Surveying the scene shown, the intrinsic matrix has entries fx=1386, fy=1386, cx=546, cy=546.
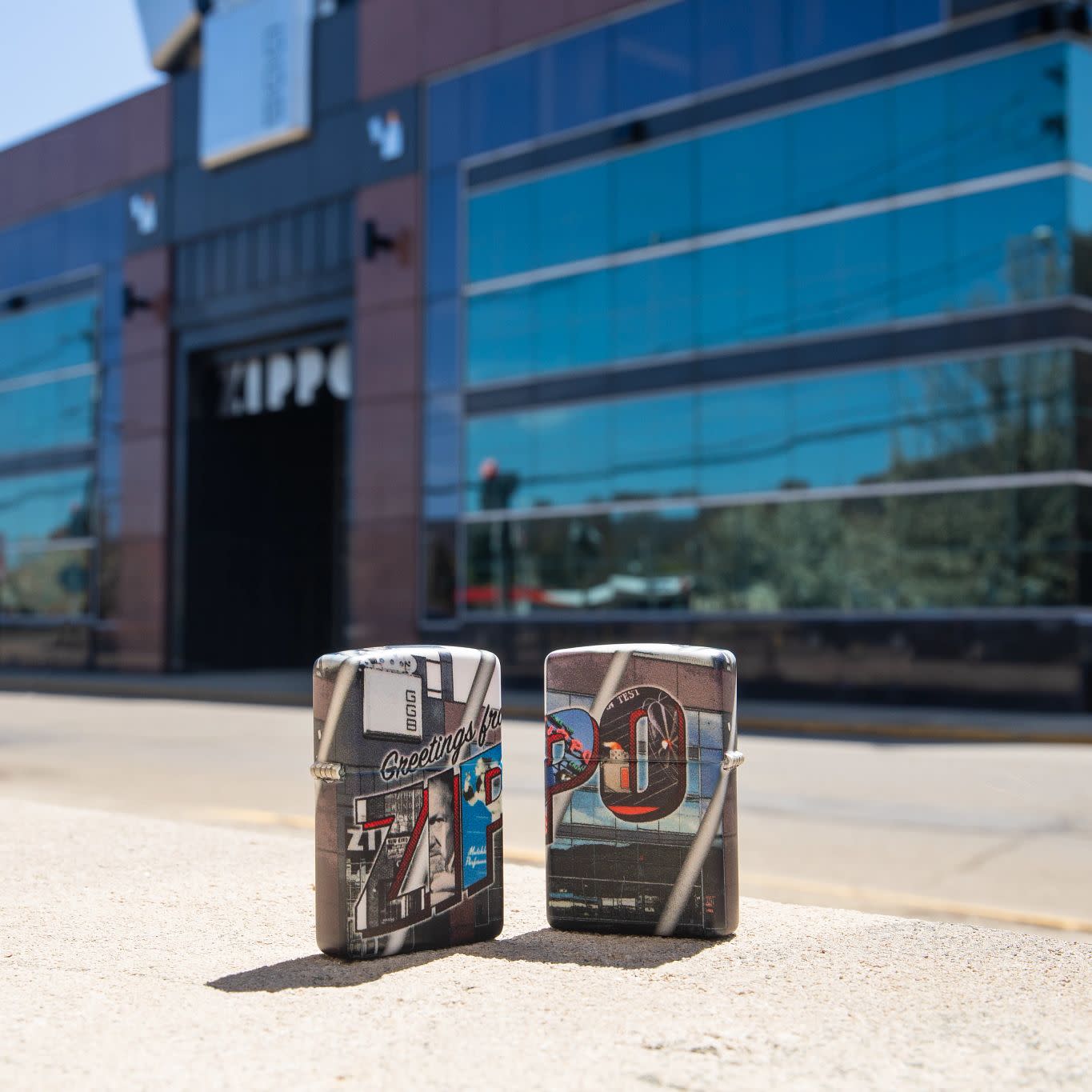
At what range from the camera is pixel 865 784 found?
12.4m

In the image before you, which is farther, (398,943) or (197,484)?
(197,484)

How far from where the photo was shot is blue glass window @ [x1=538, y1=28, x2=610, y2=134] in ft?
83.7

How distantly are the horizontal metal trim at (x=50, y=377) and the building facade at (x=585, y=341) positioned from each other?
126mm

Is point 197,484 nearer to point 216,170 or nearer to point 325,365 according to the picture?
point 325,365

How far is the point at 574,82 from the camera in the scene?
25891 millimetres

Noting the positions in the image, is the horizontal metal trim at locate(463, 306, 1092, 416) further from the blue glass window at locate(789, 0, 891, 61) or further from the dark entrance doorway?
the dark entrance doorway

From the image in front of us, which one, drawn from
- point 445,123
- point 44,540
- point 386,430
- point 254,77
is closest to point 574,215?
point 445,123

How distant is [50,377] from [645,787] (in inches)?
1402

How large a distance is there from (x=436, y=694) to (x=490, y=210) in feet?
75.9

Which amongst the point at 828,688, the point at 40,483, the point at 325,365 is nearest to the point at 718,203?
the point at 828,688

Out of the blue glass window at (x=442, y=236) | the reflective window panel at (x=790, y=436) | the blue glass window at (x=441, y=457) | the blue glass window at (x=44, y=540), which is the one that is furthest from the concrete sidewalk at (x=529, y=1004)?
the blue glass window at (x=44, y=540)

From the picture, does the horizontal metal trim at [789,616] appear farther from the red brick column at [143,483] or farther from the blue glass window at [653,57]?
the red brick column at [143,483]

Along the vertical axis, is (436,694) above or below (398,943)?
above

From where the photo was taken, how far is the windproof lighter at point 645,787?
525 centimetres
